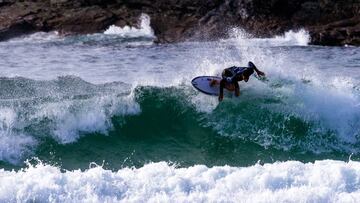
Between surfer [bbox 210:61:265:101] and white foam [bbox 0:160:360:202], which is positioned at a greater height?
surfer [bbox 210:61:265:101]

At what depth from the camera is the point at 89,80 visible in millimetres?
21094

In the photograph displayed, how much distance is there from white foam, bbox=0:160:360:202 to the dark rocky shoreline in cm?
1986

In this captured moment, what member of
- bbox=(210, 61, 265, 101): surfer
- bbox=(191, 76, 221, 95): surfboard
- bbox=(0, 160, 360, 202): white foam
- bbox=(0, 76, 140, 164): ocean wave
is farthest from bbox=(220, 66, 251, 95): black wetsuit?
bbox=(0, 160, 360, 202): white foam

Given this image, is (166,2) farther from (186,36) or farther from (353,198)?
(353,198)

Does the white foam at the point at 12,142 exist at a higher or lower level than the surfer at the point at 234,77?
lower

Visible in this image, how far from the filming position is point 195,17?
34.7 meters

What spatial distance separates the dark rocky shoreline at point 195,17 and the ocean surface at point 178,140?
40.7 feet

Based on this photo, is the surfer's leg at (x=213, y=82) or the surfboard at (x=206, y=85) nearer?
the surfboard at (x=206, y=85)

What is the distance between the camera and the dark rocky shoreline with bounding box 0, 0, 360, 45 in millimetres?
33312

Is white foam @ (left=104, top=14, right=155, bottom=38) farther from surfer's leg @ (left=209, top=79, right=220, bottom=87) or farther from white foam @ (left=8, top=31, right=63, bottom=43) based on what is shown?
surfer's leg @ (left=209, top=79, right=220, bottom=87)

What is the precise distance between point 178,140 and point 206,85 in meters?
1.90

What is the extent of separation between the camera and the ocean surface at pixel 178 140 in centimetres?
1161

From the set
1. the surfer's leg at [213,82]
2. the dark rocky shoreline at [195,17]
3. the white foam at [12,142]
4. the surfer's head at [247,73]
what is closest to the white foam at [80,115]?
the white foam at [12,142]

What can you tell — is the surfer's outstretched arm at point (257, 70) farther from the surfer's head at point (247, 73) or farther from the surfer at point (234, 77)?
the surfer's head at point (247, 73)
